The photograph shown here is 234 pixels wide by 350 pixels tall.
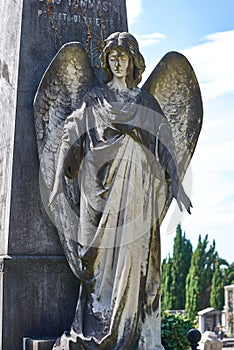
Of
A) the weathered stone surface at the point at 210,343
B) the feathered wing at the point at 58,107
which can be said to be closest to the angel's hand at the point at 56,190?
the feathered wing at the point at 58,107

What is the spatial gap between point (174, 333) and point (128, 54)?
167 inches

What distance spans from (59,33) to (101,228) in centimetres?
202

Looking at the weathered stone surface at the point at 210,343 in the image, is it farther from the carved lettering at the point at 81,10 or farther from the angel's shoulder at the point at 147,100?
the angel's shoulder at the point at 147,100

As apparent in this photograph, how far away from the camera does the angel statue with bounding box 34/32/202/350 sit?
6160mm

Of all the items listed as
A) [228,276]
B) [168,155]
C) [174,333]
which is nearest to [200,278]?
[228,276]

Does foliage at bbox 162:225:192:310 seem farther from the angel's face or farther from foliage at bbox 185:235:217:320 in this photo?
the angel's face

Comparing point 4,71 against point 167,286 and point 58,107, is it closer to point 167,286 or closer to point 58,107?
point 58,107

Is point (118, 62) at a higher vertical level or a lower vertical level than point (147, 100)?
higher

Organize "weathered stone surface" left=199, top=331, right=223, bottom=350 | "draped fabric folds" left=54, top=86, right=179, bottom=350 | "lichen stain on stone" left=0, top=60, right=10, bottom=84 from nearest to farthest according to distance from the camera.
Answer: "draped fabric folds" left=54, top=86, right=179, bottom=350
"lichen stain on stone" left=0, top=60, right=10, bottom=84
"weathered stone surface" left=199, top=331, right=223, bottom=350

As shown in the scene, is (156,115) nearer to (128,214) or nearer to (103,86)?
(103,86)

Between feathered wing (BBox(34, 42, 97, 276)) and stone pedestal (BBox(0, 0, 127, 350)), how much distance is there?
0.14 metres

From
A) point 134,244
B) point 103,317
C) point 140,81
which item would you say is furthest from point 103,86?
point 103,317

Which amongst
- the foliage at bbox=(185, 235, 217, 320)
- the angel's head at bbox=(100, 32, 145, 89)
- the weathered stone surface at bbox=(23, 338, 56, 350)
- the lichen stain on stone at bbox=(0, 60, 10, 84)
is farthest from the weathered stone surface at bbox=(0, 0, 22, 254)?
the foliage at bbox=(185, 235, 217, 320)

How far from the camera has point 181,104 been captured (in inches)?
279
